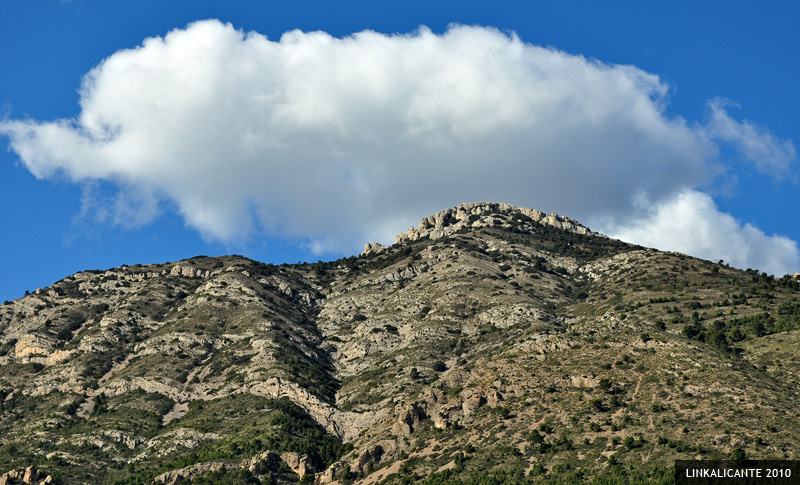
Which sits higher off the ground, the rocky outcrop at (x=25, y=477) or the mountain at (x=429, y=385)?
the mountain at (x=429, y=385)

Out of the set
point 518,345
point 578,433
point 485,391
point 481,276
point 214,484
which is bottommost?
point 214,484

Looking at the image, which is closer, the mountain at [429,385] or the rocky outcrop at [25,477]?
the mountain at [429,385]

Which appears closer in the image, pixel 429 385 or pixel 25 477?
pixel 25 477

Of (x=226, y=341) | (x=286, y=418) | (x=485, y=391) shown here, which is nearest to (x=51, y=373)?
(x=226, y=341)

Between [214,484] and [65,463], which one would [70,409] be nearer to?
[65,463]

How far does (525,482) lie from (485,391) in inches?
1127

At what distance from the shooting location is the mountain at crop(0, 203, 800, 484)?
113125 millimetres

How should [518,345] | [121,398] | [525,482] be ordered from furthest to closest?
[121,398] < [518,345] < [525,482]

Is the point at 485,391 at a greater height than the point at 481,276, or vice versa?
the point at 481,276

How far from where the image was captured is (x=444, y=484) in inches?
4365

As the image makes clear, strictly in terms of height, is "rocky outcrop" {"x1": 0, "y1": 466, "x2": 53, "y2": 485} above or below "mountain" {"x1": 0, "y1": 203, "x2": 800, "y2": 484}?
below

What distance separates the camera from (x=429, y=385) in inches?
5753

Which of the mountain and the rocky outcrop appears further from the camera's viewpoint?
the rocky outcrop

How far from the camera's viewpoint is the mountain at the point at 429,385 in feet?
371
